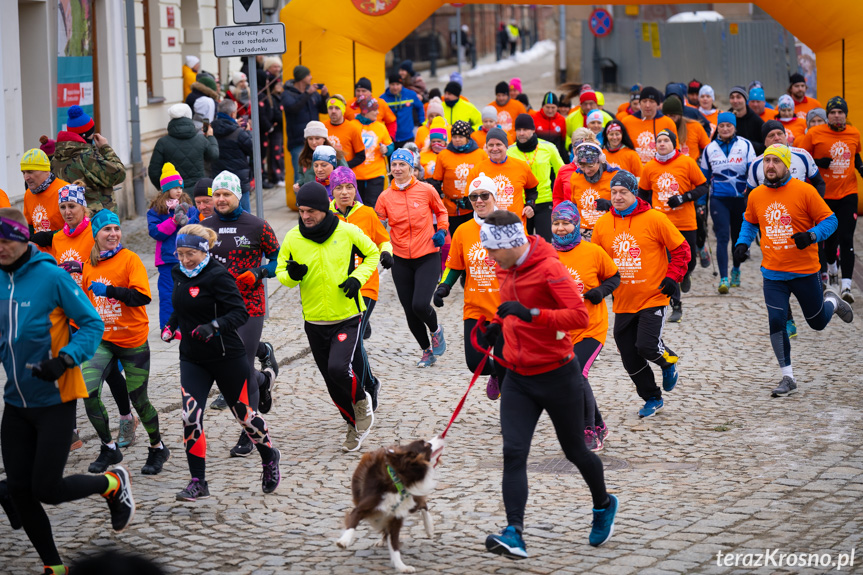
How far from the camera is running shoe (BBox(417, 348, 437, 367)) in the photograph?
10547 mm

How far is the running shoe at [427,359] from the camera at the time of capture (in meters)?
10.5

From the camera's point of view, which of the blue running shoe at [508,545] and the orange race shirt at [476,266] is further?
the orange race shirt at [476,266]

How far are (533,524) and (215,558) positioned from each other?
5.81 feet

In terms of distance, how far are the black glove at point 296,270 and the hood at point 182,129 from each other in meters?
6.71

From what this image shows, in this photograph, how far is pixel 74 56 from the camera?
17.5 meters

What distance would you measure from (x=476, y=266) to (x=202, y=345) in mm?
2392

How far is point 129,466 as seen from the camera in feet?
25.3

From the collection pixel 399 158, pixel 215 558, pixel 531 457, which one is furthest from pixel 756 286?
pixel 215 558

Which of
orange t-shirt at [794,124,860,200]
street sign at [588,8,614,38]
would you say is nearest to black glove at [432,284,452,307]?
orange t-shirt at [794,124,860,200]

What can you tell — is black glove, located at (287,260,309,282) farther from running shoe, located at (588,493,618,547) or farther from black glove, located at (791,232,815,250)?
black glove, located at (791,232,815,250)

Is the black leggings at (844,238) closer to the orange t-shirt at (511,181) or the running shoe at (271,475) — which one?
the orange t-shirt at (511,181)

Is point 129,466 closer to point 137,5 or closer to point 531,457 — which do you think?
point 531,457

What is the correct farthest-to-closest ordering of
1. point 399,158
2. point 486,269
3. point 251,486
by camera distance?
1. point 399,158
2. point 486,269
3. point 251,486

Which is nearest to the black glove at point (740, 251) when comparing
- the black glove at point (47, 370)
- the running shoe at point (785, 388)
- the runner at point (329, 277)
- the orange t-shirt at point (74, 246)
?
the running shoe at point (785, 388)
